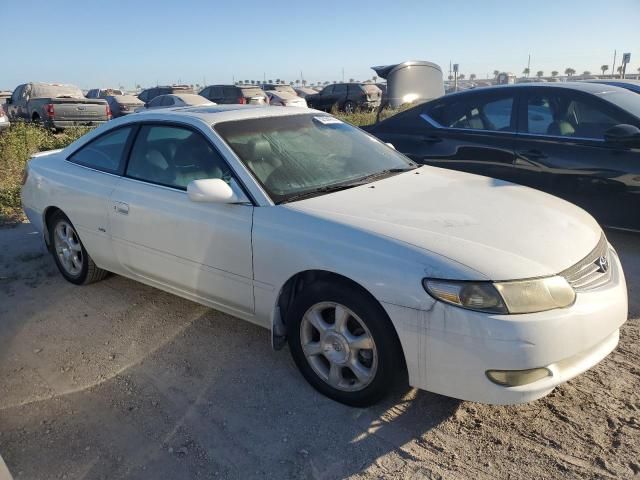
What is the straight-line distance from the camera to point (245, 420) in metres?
2.79

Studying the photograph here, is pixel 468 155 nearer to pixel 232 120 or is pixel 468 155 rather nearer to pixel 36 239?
pixel 232 120

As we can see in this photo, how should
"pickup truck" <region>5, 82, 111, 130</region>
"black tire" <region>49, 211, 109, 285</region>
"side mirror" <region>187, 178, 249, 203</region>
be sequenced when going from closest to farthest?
1. "side mirror" <region>187, 178, 249, 203</region>
2. "black tire" <region>49, 211, 109, 285</region>
3. "pickup truck" <region>5, 82, 111, 130</region>

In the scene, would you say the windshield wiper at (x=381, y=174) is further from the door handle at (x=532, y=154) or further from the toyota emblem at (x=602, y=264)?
the door handle at (x=532, y=154)

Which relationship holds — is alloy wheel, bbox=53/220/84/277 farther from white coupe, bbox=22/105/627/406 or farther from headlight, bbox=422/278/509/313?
headlight, bbox=422/278/509/313

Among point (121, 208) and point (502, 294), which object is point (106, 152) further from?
point (502, 294)

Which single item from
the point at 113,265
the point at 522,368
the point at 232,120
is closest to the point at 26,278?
the point at 113,265

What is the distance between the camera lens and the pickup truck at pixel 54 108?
53.7 ft

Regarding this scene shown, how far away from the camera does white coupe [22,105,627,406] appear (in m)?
2.40

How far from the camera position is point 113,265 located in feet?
13.6

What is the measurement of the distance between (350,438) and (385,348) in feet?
1.52

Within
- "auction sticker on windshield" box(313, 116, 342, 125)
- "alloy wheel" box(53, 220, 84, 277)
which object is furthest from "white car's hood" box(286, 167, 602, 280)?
"alloy wheel" box(53, 220, 84, 277)

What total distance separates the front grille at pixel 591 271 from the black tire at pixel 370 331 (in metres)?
0.84

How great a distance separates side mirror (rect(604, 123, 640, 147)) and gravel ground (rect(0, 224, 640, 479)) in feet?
5.52

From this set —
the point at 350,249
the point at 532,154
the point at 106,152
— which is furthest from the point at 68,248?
the point at 532,154
